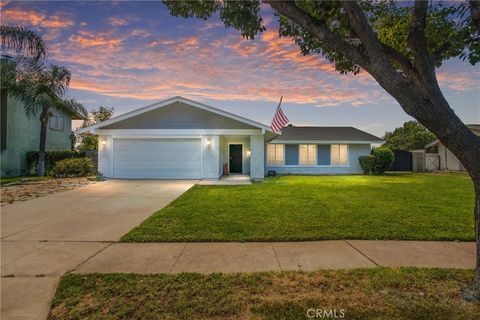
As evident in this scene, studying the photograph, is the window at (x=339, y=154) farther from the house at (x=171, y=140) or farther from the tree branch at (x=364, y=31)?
the tree branch at (x=364, y=31)

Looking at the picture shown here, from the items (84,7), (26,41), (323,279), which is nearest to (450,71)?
(323,279)

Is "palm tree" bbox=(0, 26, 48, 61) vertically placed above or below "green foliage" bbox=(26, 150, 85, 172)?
above

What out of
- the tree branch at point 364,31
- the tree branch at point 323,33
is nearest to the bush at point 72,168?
the tree branch at point 323,33

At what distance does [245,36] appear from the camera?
434cm

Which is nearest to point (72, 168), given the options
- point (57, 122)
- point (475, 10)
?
point (57, 122)

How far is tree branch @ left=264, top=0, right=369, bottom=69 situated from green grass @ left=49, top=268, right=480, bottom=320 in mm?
2630

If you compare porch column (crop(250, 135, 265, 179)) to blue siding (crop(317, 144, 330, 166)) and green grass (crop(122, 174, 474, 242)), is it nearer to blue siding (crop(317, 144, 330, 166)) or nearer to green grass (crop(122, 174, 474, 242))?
green grass (crop(122, 174, 474, 242))

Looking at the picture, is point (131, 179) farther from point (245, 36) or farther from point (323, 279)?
point (323, 279)

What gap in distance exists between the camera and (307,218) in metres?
6.39

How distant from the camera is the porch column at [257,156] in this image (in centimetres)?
1481

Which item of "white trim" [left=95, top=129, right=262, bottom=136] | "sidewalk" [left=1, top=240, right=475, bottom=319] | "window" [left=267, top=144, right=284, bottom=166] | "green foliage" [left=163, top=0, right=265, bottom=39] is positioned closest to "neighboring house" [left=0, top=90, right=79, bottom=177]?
"white trim" [left=95, top=129, right=262, bottom=136]

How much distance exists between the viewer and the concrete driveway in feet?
10.2

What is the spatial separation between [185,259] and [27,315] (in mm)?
1899

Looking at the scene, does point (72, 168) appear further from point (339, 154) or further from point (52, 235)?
point (339, 154)
